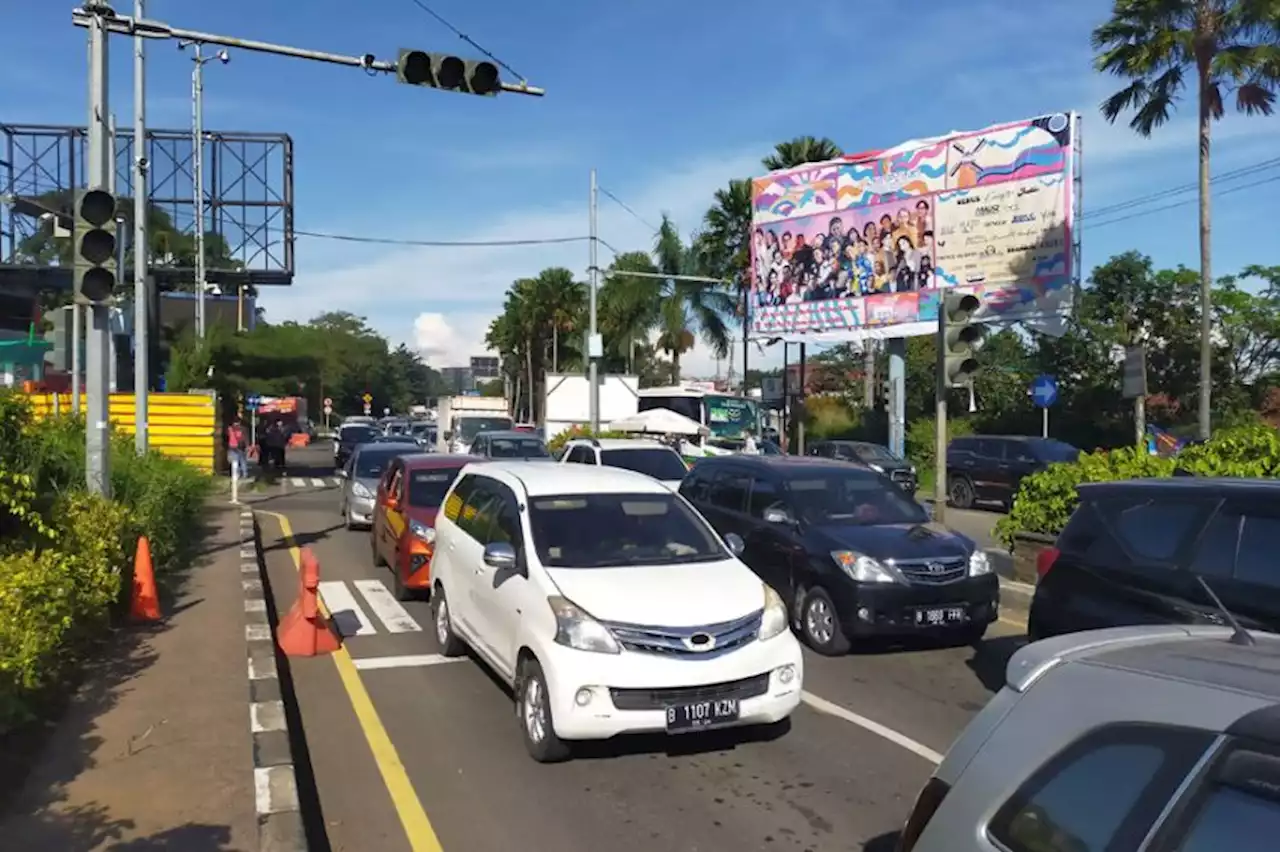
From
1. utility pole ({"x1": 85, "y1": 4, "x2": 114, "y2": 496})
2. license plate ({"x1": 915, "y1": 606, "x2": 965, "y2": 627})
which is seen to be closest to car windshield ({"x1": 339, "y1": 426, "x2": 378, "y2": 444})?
utility pole ({"x1": 85, "y1": 4, "x2": 114, "y2": 496})

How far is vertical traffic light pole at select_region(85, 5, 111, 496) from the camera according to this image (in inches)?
427

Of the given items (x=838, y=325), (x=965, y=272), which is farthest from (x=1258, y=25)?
(x=838, y=325)

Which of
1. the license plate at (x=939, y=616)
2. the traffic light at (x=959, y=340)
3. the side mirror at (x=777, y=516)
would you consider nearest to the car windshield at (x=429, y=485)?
the side mirror at (x=777, y=516)

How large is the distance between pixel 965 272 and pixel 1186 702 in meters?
27.4

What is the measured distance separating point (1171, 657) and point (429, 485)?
10.8 meters

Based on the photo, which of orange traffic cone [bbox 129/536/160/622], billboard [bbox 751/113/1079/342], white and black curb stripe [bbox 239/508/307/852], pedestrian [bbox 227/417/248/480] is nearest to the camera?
white and black curb stripe [bbox 239/508/307/852]

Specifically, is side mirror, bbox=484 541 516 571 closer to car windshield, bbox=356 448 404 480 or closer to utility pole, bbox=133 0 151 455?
car windshield, bbox=356 448 404 480

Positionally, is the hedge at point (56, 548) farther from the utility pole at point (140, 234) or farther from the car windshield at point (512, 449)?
the car windshield at point (512, 449)

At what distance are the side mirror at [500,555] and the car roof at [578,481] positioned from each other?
701 mm

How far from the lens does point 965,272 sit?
1110 inches

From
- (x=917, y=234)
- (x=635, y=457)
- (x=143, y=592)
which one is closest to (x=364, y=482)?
(x=635, y=457)

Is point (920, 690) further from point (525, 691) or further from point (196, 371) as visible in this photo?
point (196, 371)

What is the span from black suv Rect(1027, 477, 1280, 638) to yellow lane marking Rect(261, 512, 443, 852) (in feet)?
13.0

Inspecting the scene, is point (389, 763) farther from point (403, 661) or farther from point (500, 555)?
point (403, 661)
